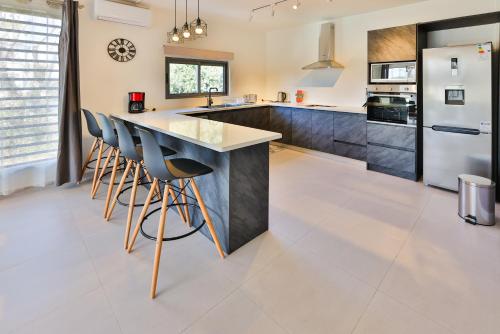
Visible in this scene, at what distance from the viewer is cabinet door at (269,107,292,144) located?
5.51 meters

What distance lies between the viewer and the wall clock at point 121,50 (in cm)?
408

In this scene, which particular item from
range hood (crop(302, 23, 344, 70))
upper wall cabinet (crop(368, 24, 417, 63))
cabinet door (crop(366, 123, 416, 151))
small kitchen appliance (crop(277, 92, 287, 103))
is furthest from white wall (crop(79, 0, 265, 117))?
cabinet door (crop(366, 123, 416, 151))

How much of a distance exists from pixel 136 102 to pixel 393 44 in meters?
3.66

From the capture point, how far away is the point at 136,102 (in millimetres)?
4277

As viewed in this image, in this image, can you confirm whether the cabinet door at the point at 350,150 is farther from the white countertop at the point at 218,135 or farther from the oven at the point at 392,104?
the white countertop at the point at 218,135

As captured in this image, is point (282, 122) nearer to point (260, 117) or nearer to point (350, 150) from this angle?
point (260, 117)

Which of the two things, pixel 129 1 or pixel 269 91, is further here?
pixel 269 91

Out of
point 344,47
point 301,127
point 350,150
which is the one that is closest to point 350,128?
point 350,150

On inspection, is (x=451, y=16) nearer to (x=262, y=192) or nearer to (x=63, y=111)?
(x=262, y=192)

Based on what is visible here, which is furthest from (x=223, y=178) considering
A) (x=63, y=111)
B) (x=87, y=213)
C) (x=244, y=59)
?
(x=244, y=59)

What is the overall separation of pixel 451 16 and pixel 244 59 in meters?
3.51

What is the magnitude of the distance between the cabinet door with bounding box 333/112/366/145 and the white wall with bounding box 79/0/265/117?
7.40 ft

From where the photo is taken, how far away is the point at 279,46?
20.1 feet

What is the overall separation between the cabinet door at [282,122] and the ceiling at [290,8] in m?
1.59
